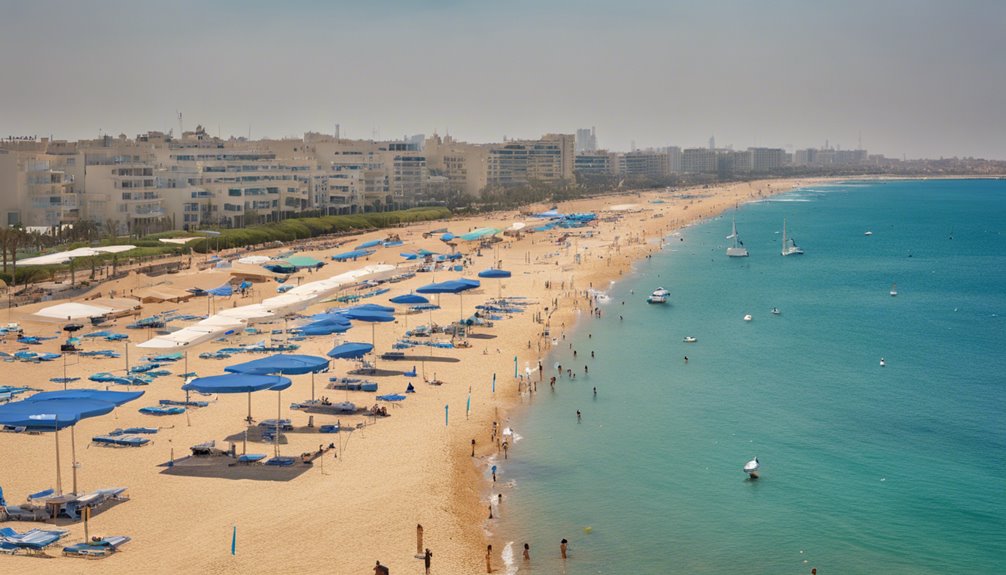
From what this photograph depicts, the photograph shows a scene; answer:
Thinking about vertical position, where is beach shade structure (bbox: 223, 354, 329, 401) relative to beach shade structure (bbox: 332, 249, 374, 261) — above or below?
below

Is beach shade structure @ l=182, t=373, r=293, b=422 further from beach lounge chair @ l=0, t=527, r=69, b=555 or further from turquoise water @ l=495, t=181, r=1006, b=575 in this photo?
beach lounge chair @ l=0, t=527, r=69, b=555

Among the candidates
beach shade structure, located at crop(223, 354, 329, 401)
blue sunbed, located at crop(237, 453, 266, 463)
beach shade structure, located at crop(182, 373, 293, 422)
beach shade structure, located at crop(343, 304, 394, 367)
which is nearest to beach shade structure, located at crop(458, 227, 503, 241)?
beach shade structure, located at crop(343, 304, 394, 367)

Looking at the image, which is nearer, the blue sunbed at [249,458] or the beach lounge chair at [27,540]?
the beach lounge chair at [27,540]

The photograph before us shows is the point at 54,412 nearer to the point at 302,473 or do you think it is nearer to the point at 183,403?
the point at 302,473

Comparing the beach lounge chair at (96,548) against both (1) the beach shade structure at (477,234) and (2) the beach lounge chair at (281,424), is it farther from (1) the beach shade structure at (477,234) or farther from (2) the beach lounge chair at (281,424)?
(1) the beach shade structure at (477,234)

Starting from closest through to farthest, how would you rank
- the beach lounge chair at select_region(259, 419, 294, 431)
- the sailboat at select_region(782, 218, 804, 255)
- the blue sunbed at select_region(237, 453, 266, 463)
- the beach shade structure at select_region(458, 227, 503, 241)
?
the blue sunbed at select_region(237, 453, 266, 463) < the beach lounge chair at select_region(259, 419, 294, 431) < the beach shade structure at select_region(458, 227, 503, 241) < the sailboat at select_region(782, 218, 804, 255)

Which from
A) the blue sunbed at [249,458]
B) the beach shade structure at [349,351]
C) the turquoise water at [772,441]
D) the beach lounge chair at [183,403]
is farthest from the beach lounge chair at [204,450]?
the beach shade structure at [349,351]
